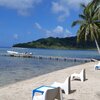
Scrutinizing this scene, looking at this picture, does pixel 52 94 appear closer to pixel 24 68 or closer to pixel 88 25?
pixel 24 68

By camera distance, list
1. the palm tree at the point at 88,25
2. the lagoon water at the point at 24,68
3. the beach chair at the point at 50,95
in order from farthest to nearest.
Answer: the palm tree at the point at 88,25
the lagoon water at the point at 24,68
the beach chair at the point at 50,95

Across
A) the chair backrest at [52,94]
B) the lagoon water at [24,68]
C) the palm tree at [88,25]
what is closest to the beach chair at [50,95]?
the chair backrest at [52,94]

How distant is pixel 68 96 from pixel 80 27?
38.6 meters

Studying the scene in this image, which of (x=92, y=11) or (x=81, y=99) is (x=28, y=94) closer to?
(x=81, y=99)

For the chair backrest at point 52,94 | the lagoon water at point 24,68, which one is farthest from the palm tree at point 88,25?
the chair backrest at point 52,94

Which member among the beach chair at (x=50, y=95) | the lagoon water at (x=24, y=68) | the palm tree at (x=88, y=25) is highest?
the palm tree at (x=88, y=25)

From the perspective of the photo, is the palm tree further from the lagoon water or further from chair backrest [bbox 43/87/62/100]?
chair backrest [bbox 43/87/62/100]

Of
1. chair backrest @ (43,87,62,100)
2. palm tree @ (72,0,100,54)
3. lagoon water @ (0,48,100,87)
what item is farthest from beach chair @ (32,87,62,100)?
palm tree @ (72,0,100,54)

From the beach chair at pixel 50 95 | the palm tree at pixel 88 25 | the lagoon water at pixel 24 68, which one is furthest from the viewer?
the palm tree at pixel 88 25

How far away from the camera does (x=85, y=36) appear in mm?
47094

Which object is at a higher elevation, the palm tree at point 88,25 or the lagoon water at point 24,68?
the palm tree at point 88,25

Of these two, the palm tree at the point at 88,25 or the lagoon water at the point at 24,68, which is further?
the palm tree at the point at 88,25

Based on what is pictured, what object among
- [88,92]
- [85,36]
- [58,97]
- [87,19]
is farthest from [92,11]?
[58,97]

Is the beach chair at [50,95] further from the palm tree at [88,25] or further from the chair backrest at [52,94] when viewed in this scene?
the palm tree at [88,25]
